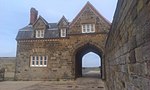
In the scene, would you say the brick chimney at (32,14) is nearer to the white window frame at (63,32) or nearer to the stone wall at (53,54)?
the stone wall at (53,54)

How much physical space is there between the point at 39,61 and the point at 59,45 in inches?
129

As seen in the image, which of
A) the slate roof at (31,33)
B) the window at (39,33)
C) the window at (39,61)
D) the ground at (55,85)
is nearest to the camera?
the ground at (55,85)

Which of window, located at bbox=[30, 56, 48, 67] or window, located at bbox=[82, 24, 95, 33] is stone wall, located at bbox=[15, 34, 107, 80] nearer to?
window, located at bbox=[30, 56, 48, 67]

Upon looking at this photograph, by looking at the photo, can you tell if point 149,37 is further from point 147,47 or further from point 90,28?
point 90,28

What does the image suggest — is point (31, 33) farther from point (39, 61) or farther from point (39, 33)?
point (39, 61)

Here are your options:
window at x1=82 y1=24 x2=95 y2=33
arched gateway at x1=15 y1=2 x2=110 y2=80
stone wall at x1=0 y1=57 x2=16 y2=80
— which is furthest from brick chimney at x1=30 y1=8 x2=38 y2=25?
window at x1=82 y1=24 x2=95 y2=33

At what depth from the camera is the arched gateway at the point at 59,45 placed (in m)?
22.6

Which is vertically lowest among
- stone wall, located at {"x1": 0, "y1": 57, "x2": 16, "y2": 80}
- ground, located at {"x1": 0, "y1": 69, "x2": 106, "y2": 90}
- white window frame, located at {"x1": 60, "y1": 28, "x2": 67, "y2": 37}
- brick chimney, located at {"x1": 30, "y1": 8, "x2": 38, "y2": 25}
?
ground, located at {"x1": 0, "y1": 69, "x2": 106, "y2": 90}

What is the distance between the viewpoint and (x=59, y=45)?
23484 millimetres

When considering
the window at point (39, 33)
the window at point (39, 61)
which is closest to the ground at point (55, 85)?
the window at point (39, 61)

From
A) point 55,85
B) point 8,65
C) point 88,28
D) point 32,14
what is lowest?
point 55,85

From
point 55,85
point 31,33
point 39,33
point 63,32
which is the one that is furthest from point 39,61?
point 55,85

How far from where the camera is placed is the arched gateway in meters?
22.6

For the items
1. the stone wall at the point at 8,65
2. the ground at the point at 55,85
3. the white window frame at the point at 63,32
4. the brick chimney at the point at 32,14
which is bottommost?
the ground at the point at 55,85
